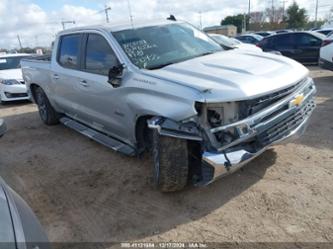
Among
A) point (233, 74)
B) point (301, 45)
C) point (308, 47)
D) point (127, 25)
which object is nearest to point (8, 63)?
point (127, 25)

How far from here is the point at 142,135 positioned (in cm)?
427

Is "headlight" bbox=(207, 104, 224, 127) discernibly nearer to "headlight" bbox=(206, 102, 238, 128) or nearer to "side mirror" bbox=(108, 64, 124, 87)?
"headlight" bbox=(206, 102, 238, 128)

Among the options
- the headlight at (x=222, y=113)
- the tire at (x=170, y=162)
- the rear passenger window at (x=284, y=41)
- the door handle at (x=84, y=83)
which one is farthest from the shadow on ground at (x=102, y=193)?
the rear passenger window at (x=284, y=41)

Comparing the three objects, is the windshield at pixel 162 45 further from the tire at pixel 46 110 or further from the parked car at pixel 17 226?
the tire at pixel 46 110

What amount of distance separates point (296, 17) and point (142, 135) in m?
61.1

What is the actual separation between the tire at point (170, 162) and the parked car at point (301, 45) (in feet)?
38.7

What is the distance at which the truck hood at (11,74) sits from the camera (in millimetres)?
10578

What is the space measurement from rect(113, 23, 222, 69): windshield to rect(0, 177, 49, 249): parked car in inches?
95.6

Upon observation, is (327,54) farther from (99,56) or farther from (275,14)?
(275,14)

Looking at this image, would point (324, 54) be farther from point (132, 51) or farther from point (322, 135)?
point (132, 51)

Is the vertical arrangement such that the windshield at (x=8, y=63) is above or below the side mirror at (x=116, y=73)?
below

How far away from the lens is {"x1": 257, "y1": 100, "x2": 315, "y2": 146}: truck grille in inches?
135

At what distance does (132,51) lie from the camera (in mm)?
4328

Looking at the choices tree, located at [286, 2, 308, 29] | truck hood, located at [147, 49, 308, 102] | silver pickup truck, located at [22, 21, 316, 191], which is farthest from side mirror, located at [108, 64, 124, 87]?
tree, located at [286, 2, 308, 29]
